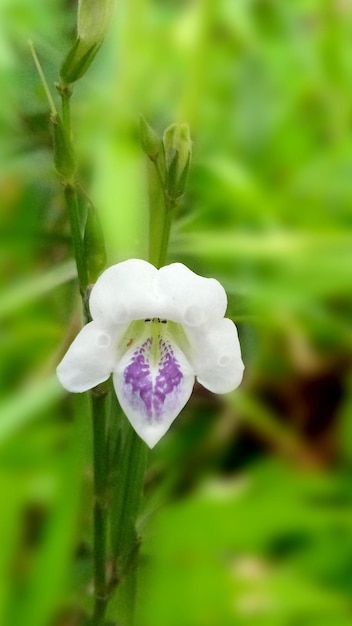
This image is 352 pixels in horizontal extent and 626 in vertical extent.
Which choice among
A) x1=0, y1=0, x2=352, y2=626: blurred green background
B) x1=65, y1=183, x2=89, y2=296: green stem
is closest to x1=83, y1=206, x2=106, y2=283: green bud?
x1=65, y1=183, x2=89, y2=296: green stem

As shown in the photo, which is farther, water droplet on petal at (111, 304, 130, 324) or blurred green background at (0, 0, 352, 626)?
blurred green background at (0, 0, 352, 626)

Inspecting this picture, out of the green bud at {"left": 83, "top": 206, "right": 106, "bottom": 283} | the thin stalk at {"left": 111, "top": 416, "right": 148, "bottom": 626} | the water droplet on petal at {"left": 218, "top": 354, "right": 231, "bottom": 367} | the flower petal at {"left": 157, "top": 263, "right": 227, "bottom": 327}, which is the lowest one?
the thin stalk at {"left": 111, "top": 416, "right": 148, "bottom": 626}

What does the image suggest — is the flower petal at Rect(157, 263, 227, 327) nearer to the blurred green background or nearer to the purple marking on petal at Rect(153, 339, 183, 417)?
the purple marking on petal at Rect(153, 339, 183, 417)

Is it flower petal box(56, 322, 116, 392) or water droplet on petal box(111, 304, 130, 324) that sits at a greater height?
water droplet on petal box(111, 304, 130, 324)

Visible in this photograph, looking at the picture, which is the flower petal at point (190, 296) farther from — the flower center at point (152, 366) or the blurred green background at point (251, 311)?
the blurred green background at point (251, 311)

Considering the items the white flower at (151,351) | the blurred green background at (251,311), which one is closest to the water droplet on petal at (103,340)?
the white flower at (151,351)

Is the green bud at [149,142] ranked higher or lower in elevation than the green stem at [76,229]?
higher

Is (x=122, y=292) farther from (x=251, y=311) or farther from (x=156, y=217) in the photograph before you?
(x=251, y=311)
